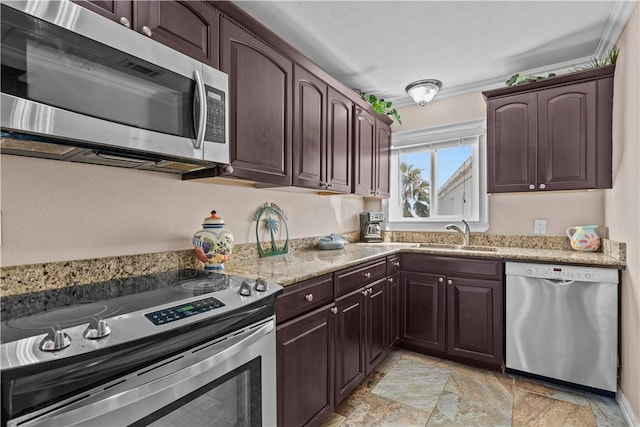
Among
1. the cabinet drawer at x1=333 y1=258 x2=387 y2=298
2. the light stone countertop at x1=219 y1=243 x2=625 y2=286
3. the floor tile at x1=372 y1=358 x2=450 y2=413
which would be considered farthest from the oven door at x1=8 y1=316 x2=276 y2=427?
the floor tile at x1=372 y1=358 x2=450 y2=413

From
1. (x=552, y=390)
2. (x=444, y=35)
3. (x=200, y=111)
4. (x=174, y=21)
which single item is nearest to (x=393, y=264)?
(x=552, y=390)

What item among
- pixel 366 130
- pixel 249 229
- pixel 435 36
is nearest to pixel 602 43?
pixel 435 36

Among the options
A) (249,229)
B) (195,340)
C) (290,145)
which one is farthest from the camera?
(249,229)

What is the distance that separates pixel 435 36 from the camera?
2.26m

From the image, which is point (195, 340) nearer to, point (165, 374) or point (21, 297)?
point (165, 374)

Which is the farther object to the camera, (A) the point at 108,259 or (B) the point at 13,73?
(A) the point at 108,259

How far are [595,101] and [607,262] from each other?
118 centimetres

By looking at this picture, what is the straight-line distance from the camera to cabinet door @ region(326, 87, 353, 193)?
2447 mm

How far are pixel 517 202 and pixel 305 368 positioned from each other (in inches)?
93.7

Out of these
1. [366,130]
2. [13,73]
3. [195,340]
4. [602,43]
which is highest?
[602,43]

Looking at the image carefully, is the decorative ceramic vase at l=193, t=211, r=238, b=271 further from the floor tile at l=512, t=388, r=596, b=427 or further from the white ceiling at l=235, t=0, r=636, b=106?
the floor tile at l=512, t=388, r=596, b=427

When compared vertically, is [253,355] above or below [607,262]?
below

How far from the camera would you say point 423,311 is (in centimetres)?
271

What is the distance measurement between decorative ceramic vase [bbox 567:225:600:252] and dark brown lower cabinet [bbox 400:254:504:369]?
67 centimetres
